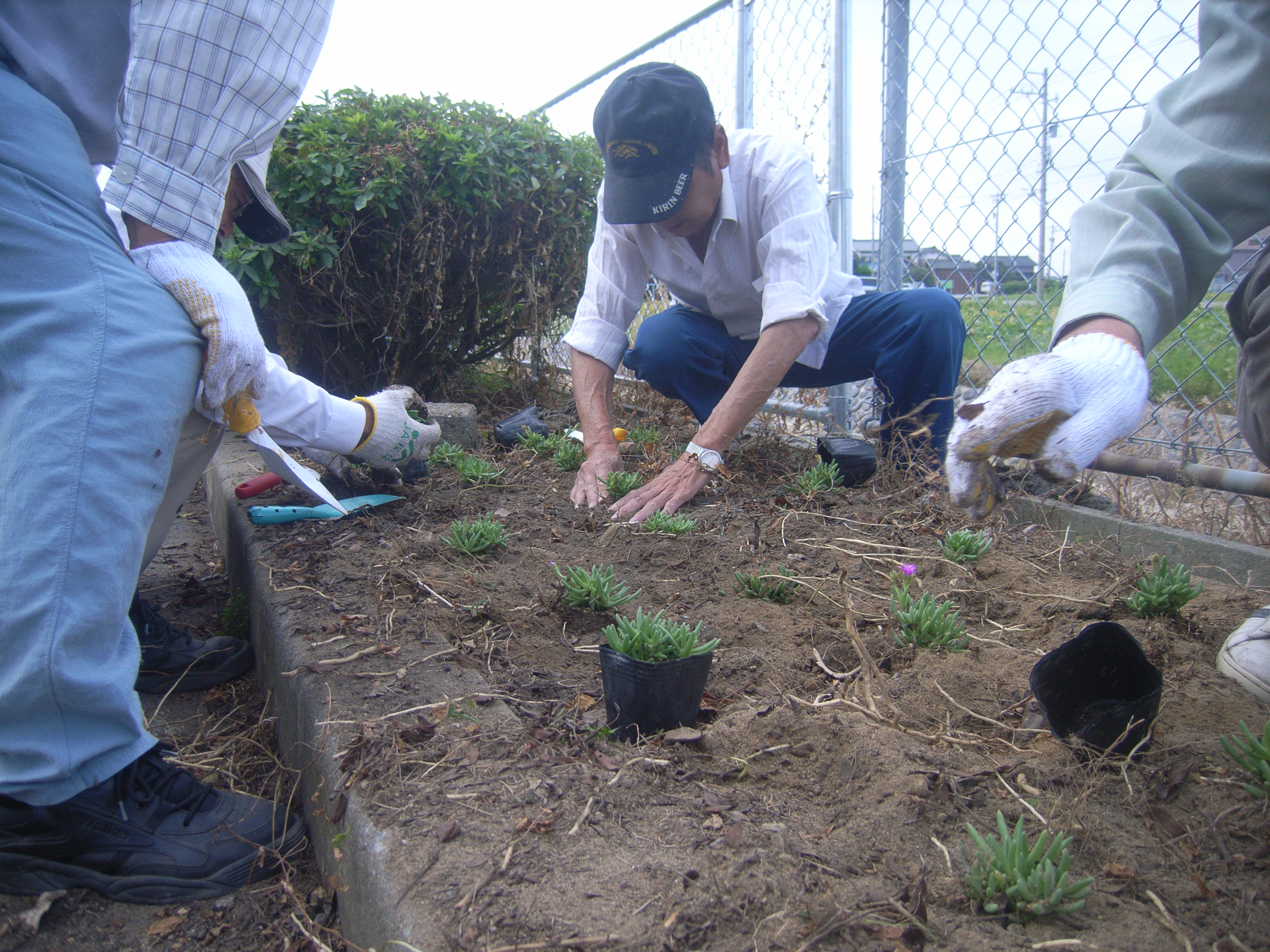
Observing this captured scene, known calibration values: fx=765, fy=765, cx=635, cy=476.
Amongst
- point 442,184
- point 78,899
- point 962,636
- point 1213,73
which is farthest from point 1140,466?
point 442,184

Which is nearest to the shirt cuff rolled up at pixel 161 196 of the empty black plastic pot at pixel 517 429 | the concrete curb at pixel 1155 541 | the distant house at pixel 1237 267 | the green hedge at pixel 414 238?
the empty black plastic pot at pixel 517 429

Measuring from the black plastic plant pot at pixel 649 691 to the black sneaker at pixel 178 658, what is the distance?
1395 mm

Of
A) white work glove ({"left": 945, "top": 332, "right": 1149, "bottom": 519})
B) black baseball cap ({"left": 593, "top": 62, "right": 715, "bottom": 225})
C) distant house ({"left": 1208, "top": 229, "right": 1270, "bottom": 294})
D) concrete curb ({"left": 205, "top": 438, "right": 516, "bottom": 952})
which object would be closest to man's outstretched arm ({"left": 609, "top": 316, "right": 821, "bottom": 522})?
black baseball cap ({"left": 593, "top": 62, "right": 715, "bottom": 225})

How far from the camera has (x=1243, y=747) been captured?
1.24m

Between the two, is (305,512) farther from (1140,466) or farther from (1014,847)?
(1140,466)

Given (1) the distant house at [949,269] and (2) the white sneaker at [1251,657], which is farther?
(1) the distant house at [949,269]

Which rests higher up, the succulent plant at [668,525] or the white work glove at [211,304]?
the white work glove at [211,304]

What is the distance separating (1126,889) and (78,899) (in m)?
1.77

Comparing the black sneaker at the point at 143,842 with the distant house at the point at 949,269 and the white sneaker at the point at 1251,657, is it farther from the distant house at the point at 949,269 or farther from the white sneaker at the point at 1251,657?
the distant house at the point at 949,269

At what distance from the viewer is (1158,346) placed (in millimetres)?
2801

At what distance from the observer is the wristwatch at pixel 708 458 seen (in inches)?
120

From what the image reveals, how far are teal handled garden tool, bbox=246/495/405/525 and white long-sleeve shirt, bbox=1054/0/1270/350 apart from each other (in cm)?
237

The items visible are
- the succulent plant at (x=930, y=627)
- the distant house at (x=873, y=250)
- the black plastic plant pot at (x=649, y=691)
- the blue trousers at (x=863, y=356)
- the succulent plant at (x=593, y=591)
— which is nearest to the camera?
the black plastic plant pot at (x=649, y=691)

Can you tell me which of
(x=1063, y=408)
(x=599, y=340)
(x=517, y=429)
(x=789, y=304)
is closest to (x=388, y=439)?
(x=599, y=340)
